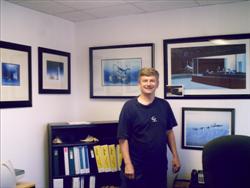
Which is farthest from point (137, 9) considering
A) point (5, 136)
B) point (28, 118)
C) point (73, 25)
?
point (5, 136)

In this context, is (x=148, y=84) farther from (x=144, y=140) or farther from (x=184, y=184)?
(x=184, y=184)

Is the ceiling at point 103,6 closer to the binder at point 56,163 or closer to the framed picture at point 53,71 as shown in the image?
the framed picture at point 53,71

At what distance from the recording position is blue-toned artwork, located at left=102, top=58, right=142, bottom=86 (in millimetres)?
3493

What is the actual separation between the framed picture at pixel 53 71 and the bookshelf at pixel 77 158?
43 cm

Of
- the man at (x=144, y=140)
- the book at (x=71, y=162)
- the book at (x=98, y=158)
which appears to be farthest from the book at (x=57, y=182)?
the man at (x=144, y=140)

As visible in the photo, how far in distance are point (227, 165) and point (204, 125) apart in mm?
1181

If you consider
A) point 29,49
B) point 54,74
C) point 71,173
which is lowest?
point 71,173

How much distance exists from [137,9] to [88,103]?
4.05 feet

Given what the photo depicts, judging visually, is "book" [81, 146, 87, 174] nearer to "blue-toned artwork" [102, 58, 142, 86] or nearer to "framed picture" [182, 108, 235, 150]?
"blue-toned artwork" [102, 58, 142, 86]

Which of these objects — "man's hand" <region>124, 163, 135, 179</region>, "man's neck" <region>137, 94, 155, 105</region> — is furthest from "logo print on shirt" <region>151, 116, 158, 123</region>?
"man's hand" <region>124, 163, 135, 179</region>

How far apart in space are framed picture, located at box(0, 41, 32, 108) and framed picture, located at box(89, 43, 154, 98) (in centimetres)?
84

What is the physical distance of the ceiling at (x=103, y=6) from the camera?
300cm

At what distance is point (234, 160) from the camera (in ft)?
6.68

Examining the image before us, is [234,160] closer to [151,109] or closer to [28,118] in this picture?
[151,109]
